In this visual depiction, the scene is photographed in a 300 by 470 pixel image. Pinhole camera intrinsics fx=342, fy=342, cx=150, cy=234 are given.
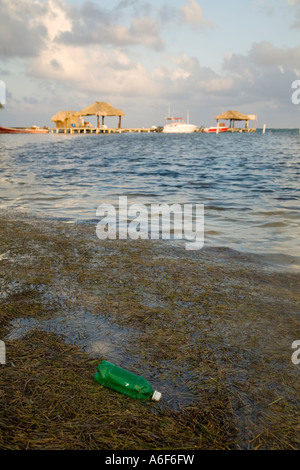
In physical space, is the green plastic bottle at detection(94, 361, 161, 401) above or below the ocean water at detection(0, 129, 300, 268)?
below

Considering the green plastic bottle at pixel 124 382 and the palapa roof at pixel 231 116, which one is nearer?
the green plastic bottle at pixel 124 382

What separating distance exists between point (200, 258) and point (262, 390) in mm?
2428

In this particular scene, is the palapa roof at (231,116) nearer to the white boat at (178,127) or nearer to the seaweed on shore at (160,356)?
the white boat at (178,127)

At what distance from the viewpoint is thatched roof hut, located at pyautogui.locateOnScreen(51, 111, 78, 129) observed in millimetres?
94375

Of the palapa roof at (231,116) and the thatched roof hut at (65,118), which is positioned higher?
the palapa roof at (231,116)

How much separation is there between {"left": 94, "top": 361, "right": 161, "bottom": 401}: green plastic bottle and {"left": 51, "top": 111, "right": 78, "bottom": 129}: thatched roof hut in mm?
99103

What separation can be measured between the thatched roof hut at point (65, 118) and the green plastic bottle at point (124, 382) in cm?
9910

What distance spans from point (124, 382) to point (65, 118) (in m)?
101

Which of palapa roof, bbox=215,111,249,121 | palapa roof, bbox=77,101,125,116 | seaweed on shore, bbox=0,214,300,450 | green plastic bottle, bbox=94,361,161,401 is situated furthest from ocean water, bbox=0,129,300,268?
palapa roof, bbox=215,111,249,121

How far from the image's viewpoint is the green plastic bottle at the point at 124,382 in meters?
1.86

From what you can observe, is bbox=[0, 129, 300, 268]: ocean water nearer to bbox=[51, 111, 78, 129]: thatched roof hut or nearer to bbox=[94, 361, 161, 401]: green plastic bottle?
bbox=[94, 361, 161, 401]: green plastic bottle

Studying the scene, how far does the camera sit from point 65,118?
3733 inches

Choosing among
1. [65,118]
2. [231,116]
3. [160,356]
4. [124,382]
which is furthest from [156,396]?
[231,116]

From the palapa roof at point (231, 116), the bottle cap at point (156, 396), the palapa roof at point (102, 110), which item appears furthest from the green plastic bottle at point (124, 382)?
the palapa roof at point (231, 116)
